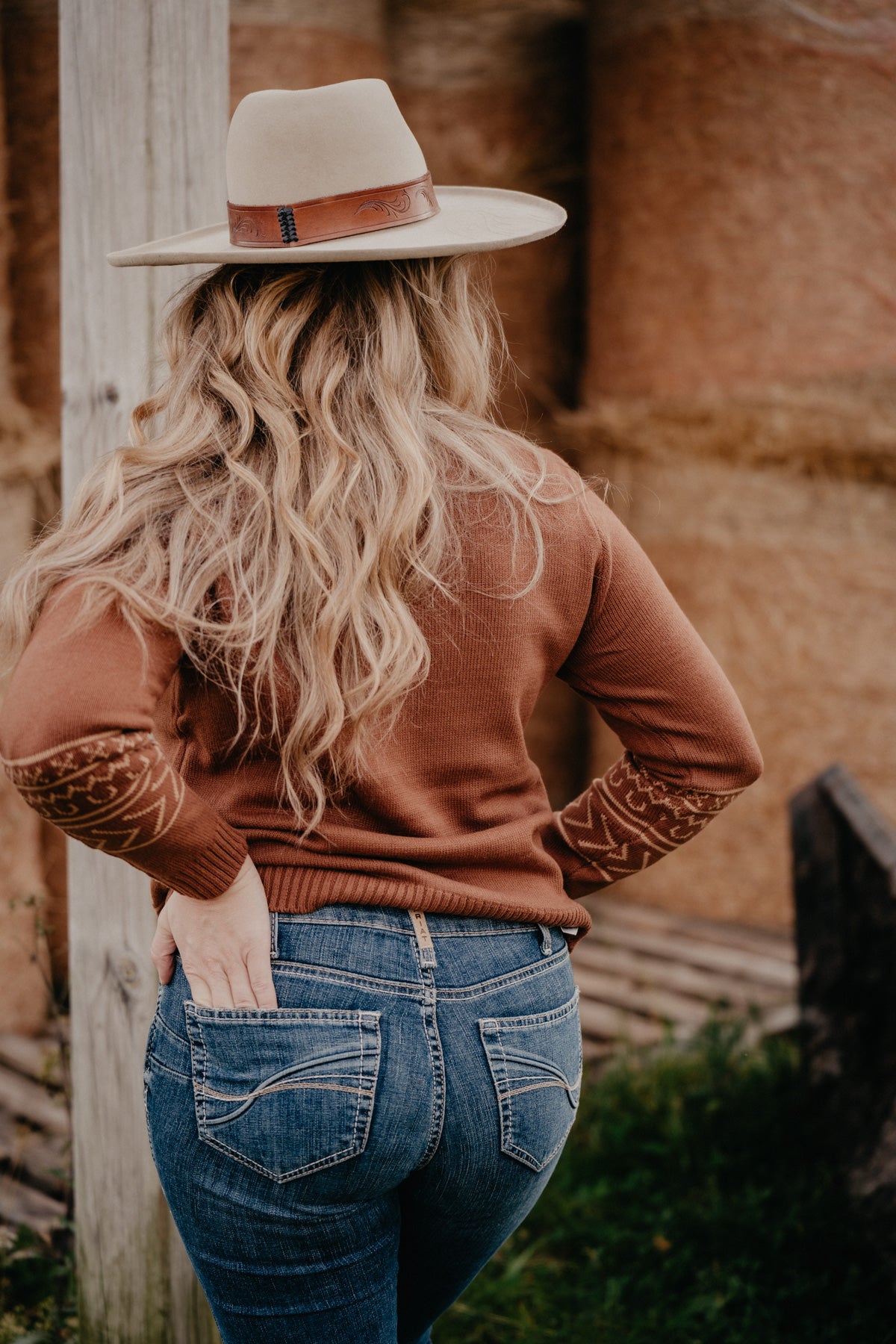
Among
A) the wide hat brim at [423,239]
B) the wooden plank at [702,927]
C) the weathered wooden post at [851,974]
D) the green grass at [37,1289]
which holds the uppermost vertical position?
the wide hat brim at [423,239]

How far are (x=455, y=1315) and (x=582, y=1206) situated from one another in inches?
17.6

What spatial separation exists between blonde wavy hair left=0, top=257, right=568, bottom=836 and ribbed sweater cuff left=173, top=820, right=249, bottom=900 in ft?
0.26

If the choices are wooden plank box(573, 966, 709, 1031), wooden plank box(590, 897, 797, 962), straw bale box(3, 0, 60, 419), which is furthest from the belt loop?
wooden plank box(590, 897, 797, 962)

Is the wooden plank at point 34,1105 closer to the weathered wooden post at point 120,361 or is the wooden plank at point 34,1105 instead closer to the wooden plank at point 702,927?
the weathered wooden post at point 120,361

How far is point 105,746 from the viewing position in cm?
112

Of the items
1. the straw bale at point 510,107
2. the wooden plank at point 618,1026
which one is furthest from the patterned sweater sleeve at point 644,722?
the straw bale at point 510,107

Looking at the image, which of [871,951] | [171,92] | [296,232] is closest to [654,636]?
[296,232]

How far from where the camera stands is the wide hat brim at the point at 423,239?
1229 mm

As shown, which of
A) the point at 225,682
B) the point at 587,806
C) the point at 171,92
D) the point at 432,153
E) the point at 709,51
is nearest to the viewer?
the point at 225,682

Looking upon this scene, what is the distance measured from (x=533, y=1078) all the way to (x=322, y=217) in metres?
1.02

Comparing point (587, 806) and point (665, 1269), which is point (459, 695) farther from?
point (665, 1269)

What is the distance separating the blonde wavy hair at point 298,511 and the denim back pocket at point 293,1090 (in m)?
0.22

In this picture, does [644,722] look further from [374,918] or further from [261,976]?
[261,976]

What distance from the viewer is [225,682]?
1223mm
